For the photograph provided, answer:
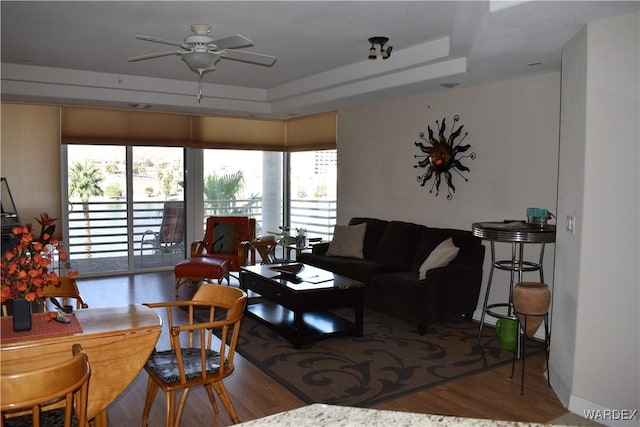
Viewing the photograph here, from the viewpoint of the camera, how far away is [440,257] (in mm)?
5176

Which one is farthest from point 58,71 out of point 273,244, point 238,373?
point 238,373

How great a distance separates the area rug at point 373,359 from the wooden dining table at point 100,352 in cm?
134

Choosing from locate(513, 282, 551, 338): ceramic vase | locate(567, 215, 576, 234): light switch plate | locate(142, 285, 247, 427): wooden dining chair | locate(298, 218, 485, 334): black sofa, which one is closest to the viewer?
locate(142, 285, 247, 427): wooden dining chair

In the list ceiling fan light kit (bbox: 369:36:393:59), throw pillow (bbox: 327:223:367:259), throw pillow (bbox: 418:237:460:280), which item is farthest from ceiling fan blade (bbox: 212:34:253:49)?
throw pillow (bbox: 327:223:367:259)

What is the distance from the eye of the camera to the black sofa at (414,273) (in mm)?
4949

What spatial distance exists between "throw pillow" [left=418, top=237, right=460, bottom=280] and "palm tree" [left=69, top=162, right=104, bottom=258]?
4728 mm

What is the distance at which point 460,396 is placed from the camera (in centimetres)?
363

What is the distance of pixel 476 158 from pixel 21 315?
14.4ft

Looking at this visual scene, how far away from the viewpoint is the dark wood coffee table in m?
4.61

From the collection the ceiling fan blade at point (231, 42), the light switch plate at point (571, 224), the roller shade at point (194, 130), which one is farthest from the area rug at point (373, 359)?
the roller shade at point (194, 130)

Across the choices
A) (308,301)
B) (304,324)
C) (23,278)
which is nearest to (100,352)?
(23,278)

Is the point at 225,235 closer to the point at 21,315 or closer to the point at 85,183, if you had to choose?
the point at 85,183

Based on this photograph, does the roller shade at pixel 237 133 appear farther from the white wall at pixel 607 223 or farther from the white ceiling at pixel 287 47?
the white wall at pixel 607 223

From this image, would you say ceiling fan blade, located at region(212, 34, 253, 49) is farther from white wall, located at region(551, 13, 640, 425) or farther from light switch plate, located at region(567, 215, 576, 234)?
light switch plate, located at region(567, 215, 576, 234)
